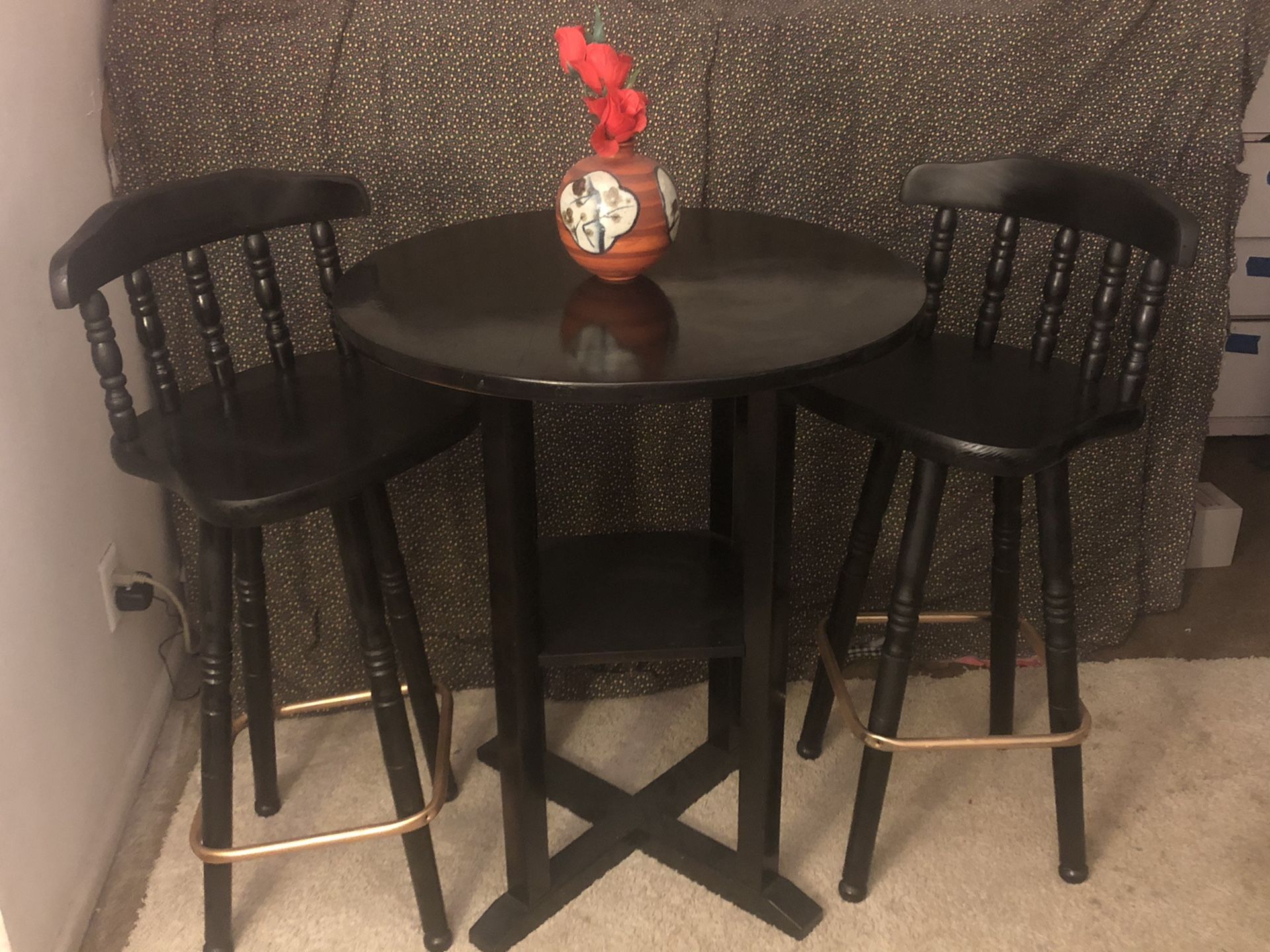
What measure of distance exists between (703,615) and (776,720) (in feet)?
0.57

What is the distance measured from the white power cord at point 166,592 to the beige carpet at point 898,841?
0.78 feet

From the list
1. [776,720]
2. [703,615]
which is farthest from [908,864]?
[703,615]

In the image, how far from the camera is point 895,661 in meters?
1.49

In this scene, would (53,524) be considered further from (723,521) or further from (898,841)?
(898,841)

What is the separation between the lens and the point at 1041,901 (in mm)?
1604

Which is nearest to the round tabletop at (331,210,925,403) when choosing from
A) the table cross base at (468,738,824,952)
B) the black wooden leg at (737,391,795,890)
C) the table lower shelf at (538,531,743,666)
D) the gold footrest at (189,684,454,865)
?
the black wooden leg at (737,391,795,890)

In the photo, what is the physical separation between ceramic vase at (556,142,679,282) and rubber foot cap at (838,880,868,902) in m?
0.96

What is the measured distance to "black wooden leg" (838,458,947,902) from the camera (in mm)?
1433

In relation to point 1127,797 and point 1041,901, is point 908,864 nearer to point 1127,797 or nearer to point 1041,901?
point 1041,901

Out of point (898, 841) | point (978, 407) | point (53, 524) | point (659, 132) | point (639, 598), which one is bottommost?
point (898, 841)

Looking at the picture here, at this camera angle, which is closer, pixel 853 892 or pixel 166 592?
pixel 853 892

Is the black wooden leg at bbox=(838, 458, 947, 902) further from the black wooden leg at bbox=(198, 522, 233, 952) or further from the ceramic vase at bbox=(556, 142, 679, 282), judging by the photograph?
the black wooden leg at bbox=(198, 522, 233, 952)

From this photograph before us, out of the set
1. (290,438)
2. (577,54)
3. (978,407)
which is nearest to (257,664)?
(290,438)

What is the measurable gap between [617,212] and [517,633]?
0.55 m
